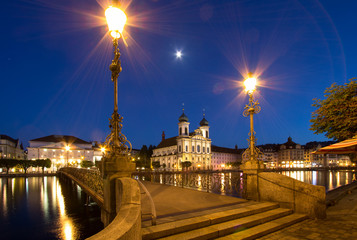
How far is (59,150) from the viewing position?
9312 cm

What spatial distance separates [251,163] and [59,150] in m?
99.5

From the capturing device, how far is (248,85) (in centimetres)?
1042

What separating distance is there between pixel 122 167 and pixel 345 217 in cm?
794

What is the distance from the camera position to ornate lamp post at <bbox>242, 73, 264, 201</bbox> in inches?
378

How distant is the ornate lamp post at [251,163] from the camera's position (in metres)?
9.61

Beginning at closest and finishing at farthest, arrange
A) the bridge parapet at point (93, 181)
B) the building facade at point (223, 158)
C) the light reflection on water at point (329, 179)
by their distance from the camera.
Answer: the bridge parapet at point (93, 181) < the light reflection on water at point (329, 179) < the building facade at point (223, 158)

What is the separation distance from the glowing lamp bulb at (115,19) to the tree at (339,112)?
13.1 m

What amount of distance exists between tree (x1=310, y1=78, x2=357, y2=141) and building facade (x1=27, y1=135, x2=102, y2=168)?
289 ft

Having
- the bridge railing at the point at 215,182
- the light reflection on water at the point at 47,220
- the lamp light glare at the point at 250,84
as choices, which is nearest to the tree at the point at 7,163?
the light reflection on water at the point at 47,220

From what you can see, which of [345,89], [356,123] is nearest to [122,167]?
[356,123]

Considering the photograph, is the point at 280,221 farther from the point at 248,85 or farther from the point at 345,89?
the point at 345,89

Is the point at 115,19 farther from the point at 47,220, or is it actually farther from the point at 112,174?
the point at 47,220

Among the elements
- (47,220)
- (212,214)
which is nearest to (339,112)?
(212,214)

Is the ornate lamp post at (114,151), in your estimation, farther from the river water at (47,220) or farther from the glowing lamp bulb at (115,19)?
the river water at (47,220)
